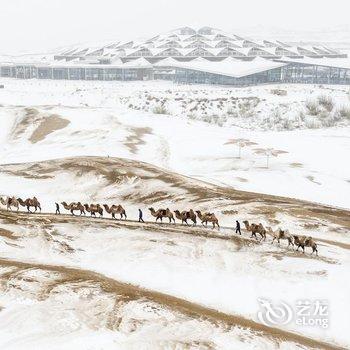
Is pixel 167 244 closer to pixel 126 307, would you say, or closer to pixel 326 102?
pixel 126 307

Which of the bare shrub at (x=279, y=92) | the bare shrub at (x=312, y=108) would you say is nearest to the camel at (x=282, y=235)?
the bare shrub at (x=312, y=108)

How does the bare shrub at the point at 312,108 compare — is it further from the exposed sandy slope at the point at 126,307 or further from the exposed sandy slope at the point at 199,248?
the exposed sandy slope at the point at 126,307

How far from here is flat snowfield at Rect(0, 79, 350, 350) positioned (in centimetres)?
1421

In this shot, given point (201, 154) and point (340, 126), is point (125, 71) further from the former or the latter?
point (201, 154)

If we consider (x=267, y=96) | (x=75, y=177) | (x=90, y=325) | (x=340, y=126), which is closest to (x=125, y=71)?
(x=267, y=96)

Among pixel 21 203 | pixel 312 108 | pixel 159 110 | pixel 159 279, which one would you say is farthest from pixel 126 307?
pixel 312 108

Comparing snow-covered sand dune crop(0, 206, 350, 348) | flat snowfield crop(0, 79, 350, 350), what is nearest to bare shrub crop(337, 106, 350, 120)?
flat snowfield crop(0, 79, 350, 350)

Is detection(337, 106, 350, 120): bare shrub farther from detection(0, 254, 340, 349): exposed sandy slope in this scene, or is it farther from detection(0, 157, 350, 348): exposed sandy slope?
detection(0, 254, 340, 349): exposed sandy slope

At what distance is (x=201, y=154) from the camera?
43875 mm

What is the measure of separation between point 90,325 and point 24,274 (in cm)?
461

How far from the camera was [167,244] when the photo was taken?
2066cm

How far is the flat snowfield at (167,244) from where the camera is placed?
14211mm

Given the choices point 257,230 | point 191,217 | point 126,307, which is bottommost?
point 126,307

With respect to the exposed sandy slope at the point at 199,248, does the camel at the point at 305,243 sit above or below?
above
